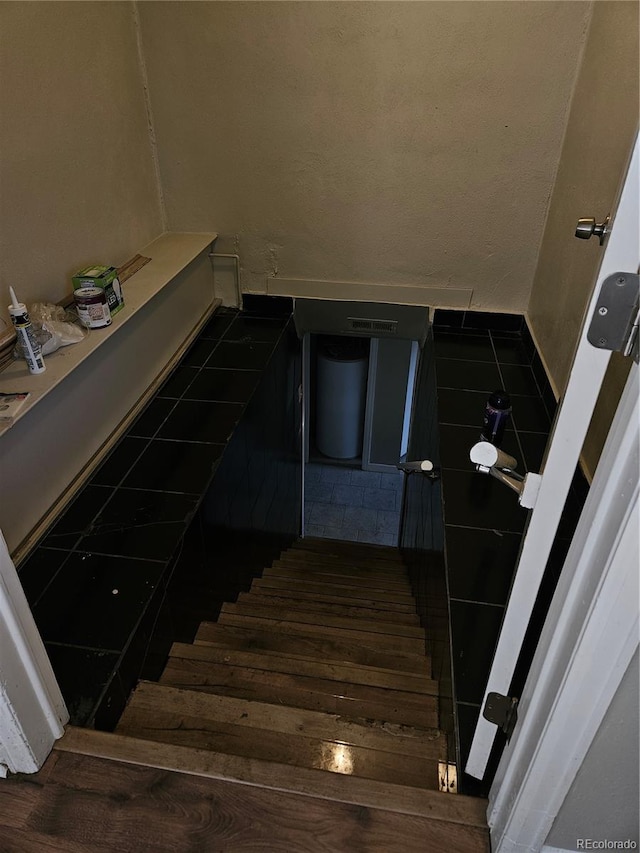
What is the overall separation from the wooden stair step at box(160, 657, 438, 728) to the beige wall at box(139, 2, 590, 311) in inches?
78.1

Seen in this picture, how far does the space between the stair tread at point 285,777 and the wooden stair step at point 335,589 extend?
4.39ft

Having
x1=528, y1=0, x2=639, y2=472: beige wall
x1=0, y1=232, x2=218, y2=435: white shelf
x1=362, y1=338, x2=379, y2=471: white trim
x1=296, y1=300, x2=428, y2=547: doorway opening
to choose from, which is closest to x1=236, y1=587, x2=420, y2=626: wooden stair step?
x1=528, y1=0, x2=639, y2=472: beige wall

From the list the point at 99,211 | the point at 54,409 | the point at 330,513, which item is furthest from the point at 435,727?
the point at 330,513

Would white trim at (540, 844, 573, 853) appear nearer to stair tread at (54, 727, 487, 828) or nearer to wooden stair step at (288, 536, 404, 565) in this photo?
stair tread at (54, 727, 487, 828)

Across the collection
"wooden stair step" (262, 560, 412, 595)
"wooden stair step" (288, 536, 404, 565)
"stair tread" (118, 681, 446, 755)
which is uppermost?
"stair tread" (118, 681, 446, 755)

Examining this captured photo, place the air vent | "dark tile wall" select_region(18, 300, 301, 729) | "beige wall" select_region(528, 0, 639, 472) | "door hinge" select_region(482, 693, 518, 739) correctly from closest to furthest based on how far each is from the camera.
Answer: "door hinge" select_region(482, 693, 518, 739)
"dark tile wall" select_region(18, 300, 301, 729)
"beige wall" select_region(528, 0, 639, 472)
the air vent

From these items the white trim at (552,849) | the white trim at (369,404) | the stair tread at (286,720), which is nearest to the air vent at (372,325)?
the white trim at (369,404)

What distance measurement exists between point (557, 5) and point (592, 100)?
442 mm

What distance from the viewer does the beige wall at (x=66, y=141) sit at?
1.64m

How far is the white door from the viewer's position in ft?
1.75

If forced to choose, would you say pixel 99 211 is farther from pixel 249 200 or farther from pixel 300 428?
pixel 300 428

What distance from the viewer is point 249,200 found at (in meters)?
2.74

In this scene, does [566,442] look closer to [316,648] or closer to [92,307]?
[316,648]

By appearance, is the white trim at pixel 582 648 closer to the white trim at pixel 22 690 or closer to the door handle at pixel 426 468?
the white trim at pixel 22 690
